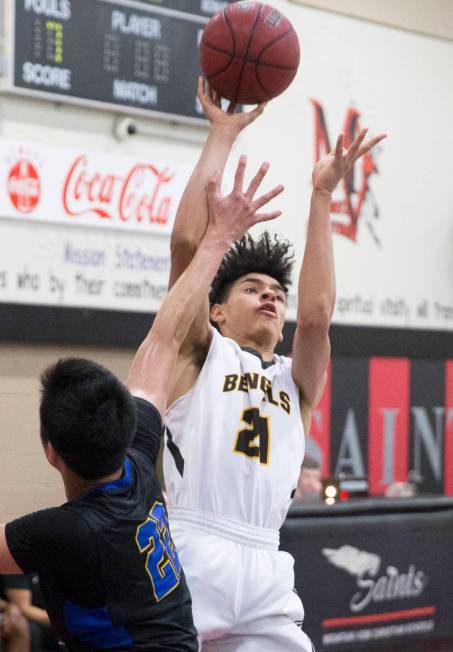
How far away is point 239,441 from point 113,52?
208 inches

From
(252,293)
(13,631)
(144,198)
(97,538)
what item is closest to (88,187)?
(144,198)

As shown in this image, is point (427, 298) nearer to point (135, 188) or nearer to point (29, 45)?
point (135, 188)

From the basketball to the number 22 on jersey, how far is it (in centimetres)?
178

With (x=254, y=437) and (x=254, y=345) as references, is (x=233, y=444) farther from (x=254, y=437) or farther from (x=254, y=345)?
(x=254, y=345)

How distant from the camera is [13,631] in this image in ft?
17.9

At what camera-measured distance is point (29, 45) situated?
8.12 metres

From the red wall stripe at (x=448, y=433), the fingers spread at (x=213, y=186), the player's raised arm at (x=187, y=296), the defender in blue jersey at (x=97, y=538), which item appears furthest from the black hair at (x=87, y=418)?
the red wall stripe at (x=448, y=433)

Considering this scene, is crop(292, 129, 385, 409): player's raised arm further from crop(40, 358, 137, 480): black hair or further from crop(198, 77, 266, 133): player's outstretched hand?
crop(40, 358, 137, 480): black hair

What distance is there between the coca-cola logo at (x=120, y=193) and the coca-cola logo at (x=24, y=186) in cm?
24

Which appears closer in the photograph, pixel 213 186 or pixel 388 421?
pixel 213 186

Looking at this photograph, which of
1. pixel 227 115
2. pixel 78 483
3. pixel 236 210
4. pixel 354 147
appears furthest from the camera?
pixel 354 147

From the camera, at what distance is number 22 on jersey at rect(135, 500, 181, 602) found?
262 cm

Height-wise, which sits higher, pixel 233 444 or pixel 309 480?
pixel 233 444

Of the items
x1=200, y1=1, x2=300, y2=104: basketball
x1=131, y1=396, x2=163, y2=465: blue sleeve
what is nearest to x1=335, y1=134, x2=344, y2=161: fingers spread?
x1=200, y1=1, x2=300, y2=104: basketball
